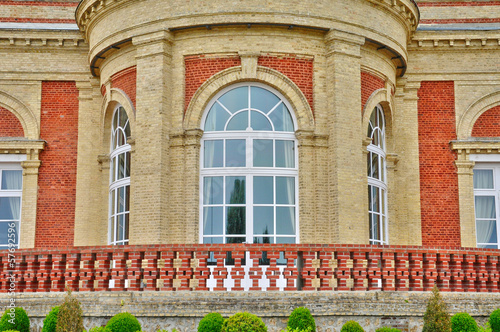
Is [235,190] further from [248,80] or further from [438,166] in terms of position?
[438,166]

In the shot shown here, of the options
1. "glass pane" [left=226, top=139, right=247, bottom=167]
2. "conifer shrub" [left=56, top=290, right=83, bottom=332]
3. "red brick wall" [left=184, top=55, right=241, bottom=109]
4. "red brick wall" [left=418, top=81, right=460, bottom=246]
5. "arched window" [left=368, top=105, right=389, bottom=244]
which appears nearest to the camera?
"conifer shrub" [left=56, top=290, right=83, bottom=332]

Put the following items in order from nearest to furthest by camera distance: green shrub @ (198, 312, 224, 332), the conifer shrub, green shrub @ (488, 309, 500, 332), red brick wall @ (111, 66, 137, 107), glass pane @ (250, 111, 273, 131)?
the conifer shrub, green shrub @ (198, 312, 224, 332), green shrub @ (488, 309, 500, 332), glass pane @ (250, 111, 273, 131), red brick wall @ (111, 66, 137, 107)

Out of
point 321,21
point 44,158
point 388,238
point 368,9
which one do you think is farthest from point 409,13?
point 44,158

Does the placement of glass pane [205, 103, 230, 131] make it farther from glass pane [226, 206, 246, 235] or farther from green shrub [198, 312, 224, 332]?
green shrub [198, 312, 224, 332]

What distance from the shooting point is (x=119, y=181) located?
1953 cm

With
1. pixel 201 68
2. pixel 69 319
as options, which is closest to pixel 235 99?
pixel 201 68

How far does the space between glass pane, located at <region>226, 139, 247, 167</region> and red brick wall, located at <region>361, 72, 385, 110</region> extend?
139 inches

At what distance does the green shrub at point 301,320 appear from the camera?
418 inches

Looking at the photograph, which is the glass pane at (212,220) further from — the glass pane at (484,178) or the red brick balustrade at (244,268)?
the glass pane at (484,178)

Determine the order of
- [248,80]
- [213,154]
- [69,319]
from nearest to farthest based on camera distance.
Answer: [69,319] < [213,154] < [248,80]

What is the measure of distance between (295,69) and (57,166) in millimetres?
8106

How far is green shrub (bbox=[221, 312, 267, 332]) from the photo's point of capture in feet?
33.6

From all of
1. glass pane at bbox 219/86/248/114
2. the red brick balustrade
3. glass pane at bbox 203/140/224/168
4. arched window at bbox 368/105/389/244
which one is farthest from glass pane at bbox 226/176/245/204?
the red brick balustrade

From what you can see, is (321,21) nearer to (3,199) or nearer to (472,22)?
(472,22)
